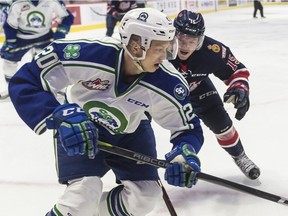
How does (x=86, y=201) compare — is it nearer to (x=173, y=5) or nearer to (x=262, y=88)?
(x=262, y=88)

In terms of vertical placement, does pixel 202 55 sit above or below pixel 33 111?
below

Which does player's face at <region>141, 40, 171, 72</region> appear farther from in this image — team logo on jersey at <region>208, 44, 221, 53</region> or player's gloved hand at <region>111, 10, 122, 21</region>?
player's gloved hand at <region>111, 10, 122, 21</region>

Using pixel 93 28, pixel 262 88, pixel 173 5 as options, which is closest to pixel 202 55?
pixel 262 88

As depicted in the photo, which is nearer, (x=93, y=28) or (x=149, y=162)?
(x=149, y=162)

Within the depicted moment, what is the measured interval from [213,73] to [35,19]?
8.42ft

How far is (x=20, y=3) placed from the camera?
14.2 ft

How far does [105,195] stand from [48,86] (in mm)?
465

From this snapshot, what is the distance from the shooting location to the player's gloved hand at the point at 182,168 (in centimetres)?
150

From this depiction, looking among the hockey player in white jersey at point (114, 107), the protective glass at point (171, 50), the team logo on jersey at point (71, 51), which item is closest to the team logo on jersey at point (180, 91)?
the hockey player in white jersey at point (114, 107)

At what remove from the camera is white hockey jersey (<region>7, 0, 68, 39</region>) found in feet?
14.3

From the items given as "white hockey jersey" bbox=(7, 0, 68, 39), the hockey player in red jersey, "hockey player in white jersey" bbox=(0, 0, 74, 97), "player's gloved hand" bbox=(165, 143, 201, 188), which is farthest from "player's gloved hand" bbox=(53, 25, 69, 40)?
"player's gloved hand" bbox=(165, 143, 201, 188)

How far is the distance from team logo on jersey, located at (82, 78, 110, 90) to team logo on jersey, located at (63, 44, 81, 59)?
0.34ft

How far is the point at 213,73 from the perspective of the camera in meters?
2.32

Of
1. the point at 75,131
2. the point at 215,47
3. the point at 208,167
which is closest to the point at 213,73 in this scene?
the point at 215,47
